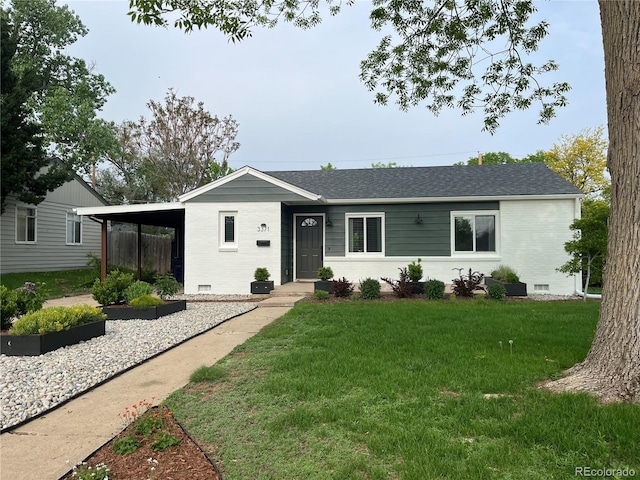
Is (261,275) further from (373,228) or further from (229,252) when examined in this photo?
(373,228)

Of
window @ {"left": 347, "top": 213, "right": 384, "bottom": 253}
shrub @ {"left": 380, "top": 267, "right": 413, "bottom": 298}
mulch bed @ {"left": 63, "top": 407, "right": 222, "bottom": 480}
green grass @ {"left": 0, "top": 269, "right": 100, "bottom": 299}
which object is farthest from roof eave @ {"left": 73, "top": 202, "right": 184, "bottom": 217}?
mulch bed @ {"left": 63, "top": 407, "right": 222, "bottom": 480}

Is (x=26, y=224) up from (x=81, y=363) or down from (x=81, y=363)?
up

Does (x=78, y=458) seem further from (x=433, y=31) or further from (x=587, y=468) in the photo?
(x=433, y=31)

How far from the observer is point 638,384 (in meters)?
3.25

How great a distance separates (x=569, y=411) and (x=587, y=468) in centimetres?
80

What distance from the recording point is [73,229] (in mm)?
20000

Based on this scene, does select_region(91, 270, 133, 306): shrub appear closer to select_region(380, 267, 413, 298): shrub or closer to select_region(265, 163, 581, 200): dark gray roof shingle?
select_region(380, 267, 413, 298): shrub

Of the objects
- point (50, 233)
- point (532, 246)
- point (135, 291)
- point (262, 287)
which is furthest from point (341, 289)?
point (50, 233)

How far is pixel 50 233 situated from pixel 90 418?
1823cm

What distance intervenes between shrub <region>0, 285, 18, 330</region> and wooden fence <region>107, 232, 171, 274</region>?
13.9 metres

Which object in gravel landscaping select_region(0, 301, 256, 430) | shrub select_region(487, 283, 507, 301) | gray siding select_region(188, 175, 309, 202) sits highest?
gray siding select_region(188, 175, 309, 202)

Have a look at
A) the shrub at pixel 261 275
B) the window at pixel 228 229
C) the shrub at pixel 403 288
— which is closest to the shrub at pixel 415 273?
the shrub at pixel 403 288

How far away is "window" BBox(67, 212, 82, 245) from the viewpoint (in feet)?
64.6
